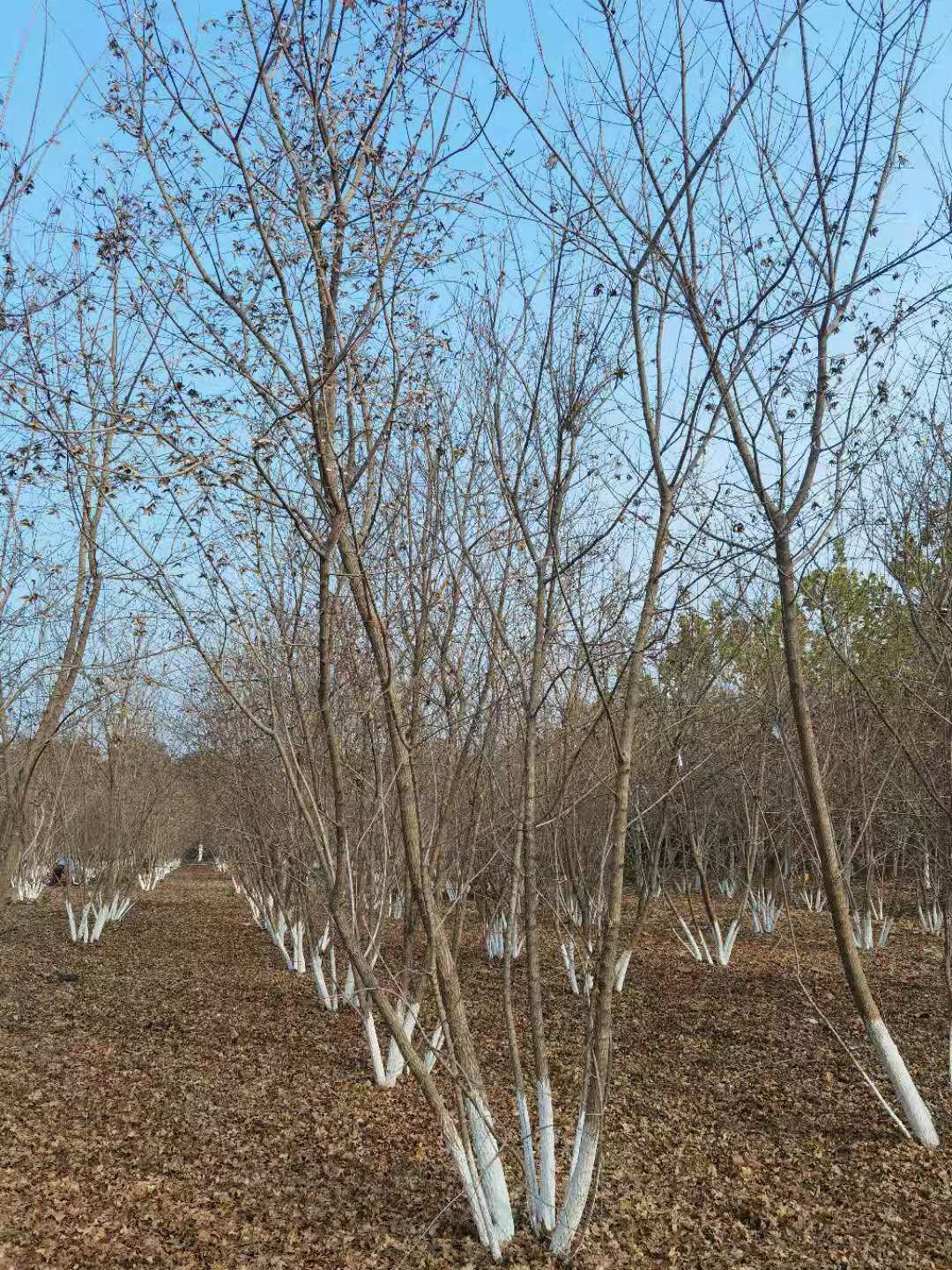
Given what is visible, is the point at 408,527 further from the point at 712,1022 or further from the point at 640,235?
the point at 712,1022

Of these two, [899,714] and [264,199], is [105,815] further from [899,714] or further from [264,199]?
[264,199]

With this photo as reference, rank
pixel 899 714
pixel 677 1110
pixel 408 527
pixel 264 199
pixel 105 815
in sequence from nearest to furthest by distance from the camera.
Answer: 1. pixel 264 199
2. pixel 408 527
3. pixel 677 1110
4. pixel 899 714
5. pixel 105 815

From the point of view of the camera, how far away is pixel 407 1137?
6.30m

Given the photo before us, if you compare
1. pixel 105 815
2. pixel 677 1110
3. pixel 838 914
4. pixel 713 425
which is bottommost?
pixel 677 1110

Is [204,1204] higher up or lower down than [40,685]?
lower down

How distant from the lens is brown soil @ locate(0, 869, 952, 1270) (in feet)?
15.5

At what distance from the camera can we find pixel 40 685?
29.7 ft

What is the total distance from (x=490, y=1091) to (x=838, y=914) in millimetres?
3143

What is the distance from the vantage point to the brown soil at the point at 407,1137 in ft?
15.5

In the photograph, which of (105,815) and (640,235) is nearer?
(640,235)

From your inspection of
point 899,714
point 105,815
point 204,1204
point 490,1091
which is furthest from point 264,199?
point 105,815

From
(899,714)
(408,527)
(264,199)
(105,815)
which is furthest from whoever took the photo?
(105,815)

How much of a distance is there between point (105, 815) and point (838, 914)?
1478 cm

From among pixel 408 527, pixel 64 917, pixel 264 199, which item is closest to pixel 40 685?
pixel 408 527
